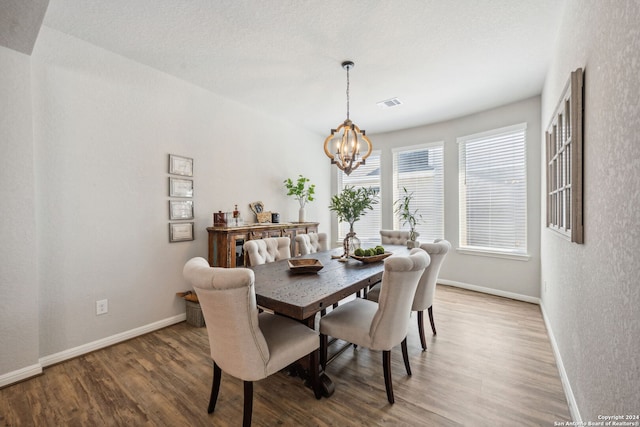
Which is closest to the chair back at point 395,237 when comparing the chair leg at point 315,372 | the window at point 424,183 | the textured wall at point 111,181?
the window at point 424,183

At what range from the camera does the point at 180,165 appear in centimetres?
319

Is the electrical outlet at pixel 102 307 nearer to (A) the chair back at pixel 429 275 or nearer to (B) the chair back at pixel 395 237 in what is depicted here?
(A) the chair back at pixel 429 275

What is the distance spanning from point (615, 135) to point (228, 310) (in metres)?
1.84

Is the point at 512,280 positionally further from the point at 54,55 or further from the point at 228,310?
the point at 54,55

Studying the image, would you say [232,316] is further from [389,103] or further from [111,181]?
[389,103]

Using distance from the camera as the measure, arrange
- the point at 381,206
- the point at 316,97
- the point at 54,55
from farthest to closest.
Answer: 1. the point at 381,206
2. the point at 316,97
3. the point at 54,55

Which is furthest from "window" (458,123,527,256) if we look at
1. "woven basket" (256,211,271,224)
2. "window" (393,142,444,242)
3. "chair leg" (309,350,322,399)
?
"chair leg" (309,350,322,399)

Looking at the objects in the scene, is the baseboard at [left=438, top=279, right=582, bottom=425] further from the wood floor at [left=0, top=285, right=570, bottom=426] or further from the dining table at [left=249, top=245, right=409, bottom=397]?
the dining table at [left=249, top=245, right=409, bottom=397]

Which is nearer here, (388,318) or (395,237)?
(388,318)

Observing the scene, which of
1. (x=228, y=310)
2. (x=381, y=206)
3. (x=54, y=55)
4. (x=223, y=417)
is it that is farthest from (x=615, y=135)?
(x=381, y=206)

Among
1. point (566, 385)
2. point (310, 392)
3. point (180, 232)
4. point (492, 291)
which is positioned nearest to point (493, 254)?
point (492, 291)

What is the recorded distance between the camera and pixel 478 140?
14.0ft

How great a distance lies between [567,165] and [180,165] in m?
3.55

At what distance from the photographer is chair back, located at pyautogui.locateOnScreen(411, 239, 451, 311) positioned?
2316 millimetres
